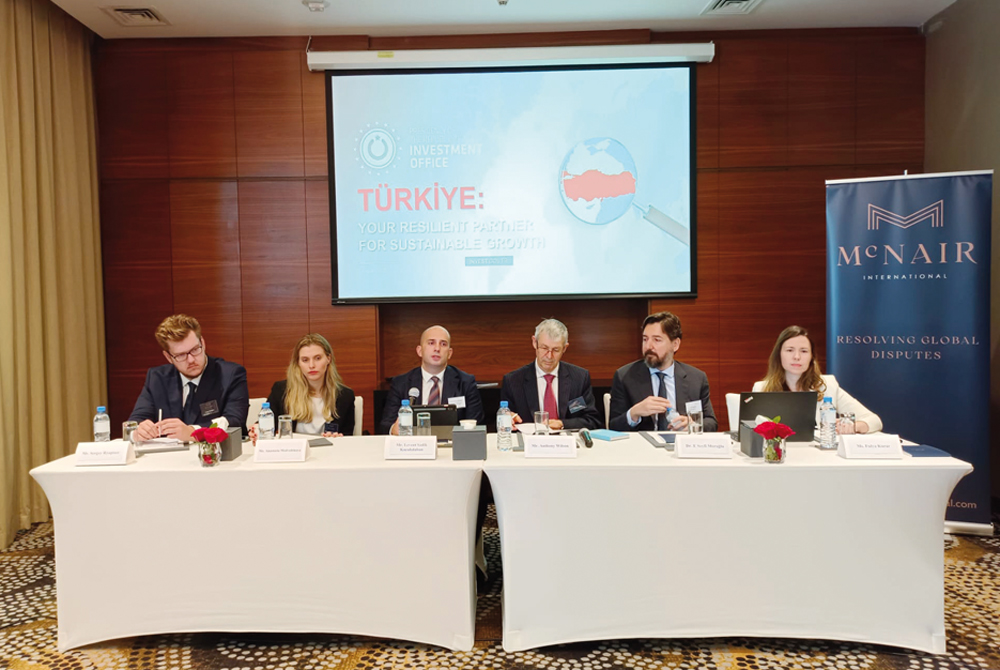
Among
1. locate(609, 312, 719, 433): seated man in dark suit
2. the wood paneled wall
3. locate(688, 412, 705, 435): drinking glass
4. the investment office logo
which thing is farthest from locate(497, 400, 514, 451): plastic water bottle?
the investment office logo

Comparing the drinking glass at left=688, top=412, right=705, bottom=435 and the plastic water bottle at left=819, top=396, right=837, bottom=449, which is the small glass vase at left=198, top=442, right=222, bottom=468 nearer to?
the drinking glass at left=688, top=412, right=705, bottom=435

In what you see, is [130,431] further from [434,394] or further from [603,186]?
[603,186]

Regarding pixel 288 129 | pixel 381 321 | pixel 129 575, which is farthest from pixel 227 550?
pixel 288 129

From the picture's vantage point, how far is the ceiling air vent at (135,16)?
4.38m

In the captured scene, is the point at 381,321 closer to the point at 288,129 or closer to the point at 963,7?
the point at 288,129

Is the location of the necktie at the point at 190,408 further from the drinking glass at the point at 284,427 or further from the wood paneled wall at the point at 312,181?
the wood paneled wall at the point at 312,181

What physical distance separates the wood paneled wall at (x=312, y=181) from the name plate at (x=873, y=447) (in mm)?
2529

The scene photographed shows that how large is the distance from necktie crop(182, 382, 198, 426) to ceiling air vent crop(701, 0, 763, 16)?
3992 mm

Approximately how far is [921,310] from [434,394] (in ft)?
9.58

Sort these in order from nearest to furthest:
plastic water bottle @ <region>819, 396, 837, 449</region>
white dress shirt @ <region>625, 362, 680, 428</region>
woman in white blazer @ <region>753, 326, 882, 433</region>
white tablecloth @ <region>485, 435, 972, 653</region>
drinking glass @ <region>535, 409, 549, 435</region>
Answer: white tablecloth @ <region>485, 435, 972, 653</region> → plastic water bottle @ <region>819, 396, 837, 449</region> → drinking glass @ <region>535, 409, 549, 435</region> → woman in white blazer @ <region>753, 326, 882, 433</region> → white dress shirt @ <region>625, 362, 680, 428</region>

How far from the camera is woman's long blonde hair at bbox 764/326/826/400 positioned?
3199 mm

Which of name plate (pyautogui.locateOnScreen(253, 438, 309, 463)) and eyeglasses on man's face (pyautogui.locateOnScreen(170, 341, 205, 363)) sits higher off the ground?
eyeglasses on man's face (pyautogui.locateOnScreen(170, 341, 205, 363))

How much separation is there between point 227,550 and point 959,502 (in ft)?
12.9

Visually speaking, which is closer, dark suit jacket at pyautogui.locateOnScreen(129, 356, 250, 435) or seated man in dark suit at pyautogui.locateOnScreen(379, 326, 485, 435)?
dark suit jacket at pyautogui.locateOnScreen(129, 356, 250, 435)
